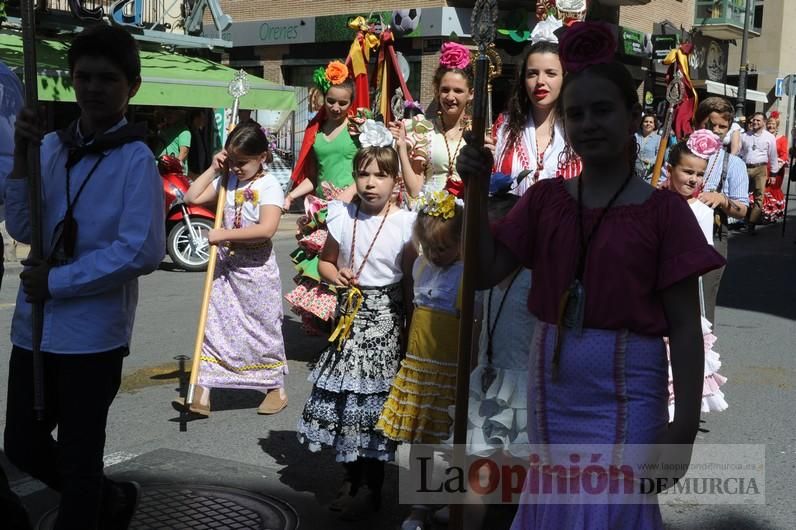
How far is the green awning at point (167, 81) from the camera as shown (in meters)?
13.5

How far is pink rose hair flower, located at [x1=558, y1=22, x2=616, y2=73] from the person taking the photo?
8.79 feet

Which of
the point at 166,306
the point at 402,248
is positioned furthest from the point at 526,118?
the point at 166,306

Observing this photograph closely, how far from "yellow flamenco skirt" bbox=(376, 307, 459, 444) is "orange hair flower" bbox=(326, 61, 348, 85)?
2.65 meters

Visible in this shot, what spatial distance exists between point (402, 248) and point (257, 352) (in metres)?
1.80

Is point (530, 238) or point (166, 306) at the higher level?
point (530, 238)

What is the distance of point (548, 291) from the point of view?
2.69 metres

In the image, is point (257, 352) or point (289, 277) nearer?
point (257, 352)

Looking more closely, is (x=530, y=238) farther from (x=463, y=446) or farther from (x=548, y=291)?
(x=463, y=446)

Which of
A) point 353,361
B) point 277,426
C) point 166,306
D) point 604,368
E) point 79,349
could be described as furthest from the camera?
point 166,306

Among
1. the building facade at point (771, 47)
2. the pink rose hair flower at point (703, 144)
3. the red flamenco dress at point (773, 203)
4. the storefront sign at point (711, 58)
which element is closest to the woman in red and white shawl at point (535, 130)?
the pink rose hair flower at point (703, 144)

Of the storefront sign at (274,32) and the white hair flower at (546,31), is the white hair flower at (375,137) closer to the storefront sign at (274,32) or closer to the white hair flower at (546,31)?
the white hair flower at (546,31)

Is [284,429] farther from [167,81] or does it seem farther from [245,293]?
[167,81]

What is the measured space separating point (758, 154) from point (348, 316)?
48.7ft

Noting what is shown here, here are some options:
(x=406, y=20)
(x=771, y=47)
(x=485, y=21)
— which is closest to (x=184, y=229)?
(x=485, y=21)
